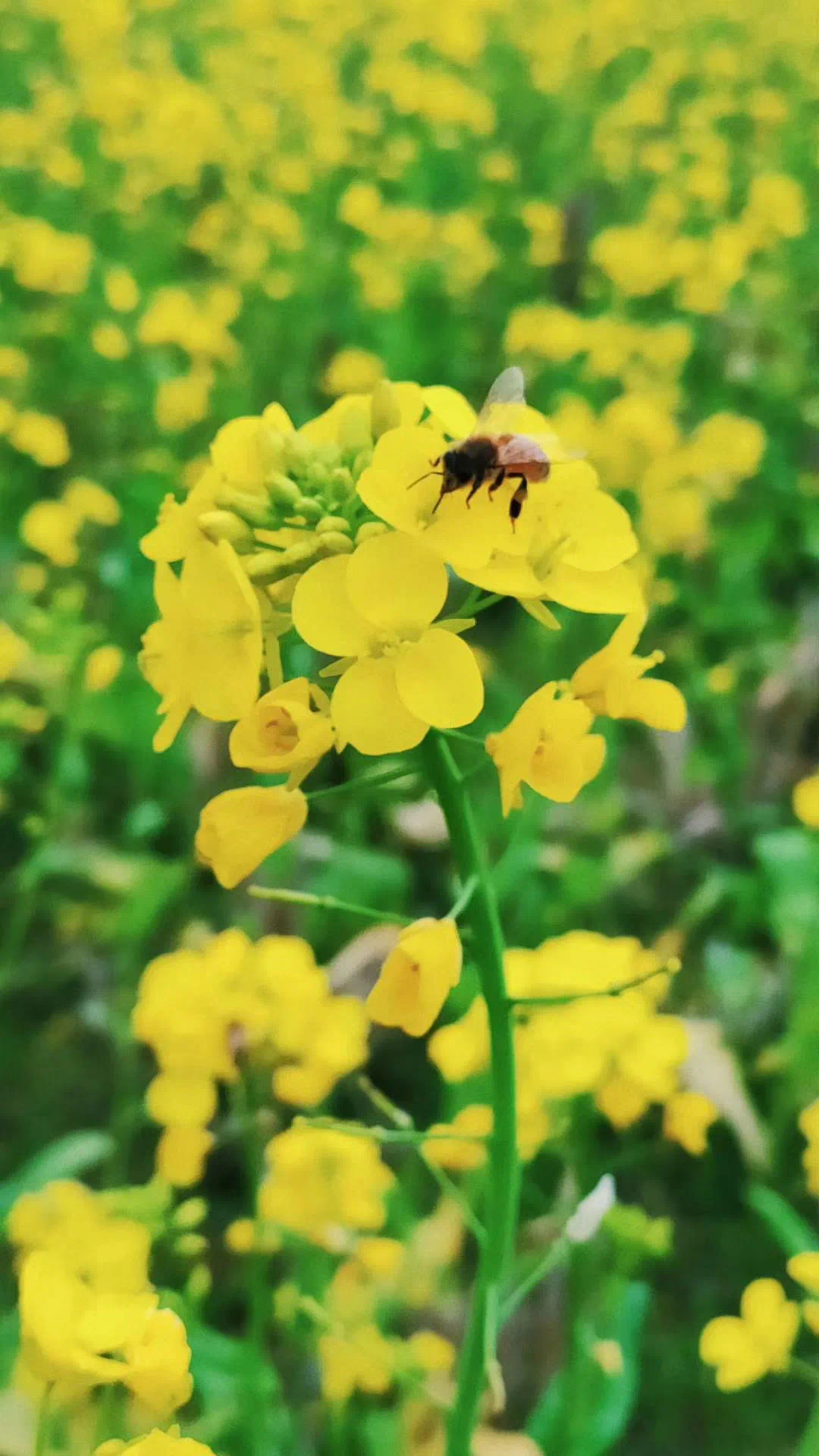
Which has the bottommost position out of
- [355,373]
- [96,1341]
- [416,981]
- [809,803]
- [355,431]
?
[355,373]

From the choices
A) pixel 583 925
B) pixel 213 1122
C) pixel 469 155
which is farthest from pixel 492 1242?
pixel 469 155

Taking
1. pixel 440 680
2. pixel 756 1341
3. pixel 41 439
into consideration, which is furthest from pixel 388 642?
pixel 41 439

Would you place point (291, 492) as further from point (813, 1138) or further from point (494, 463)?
point (813, 1138)

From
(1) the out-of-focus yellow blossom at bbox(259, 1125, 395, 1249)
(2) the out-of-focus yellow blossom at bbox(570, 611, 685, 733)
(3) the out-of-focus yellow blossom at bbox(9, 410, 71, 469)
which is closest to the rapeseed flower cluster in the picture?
(1) the out-of-focus yellow blossom at bbox(259, 1125, 395, 1249)

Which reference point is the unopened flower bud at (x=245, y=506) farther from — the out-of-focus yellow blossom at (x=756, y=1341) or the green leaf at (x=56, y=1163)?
the green leaf at (x=56, y=1163)

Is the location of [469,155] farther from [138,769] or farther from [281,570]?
[281,570]

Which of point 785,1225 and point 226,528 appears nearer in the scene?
point 226,528
